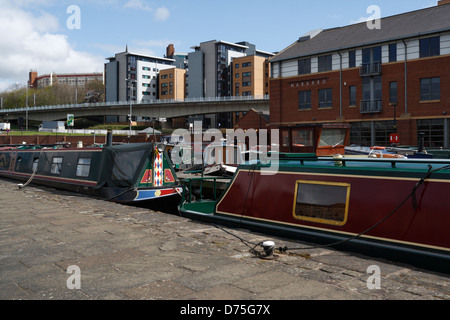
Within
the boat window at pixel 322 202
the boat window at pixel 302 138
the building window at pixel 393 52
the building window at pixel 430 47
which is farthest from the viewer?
the building window at pixel 393 52

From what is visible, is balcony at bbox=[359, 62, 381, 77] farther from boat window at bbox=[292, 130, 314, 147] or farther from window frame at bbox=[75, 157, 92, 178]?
window frame at bbox=[75, 157, 92, 178]

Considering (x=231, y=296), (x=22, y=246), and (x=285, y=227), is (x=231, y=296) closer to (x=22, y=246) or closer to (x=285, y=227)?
(x=285, y=227)

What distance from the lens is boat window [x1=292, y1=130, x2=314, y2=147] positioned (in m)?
12.4

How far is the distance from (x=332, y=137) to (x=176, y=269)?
28.4ft

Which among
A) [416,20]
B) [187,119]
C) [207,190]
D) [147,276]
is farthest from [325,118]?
[187,119]

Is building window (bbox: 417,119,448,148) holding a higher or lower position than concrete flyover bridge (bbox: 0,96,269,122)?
lower

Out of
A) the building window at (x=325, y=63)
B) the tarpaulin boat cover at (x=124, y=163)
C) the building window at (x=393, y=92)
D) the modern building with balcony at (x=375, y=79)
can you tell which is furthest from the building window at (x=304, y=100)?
the tarpaulin boat cover at (x=124, y=163)

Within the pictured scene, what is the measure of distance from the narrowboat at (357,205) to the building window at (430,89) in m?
29.5

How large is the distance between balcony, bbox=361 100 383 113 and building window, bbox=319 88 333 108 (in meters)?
3.31

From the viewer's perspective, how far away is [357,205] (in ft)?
21.1

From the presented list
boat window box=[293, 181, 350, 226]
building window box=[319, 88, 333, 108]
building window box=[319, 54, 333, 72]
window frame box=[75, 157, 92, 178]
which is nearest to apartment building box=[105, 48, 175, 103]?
building window box=[319, 54, 333, 72]

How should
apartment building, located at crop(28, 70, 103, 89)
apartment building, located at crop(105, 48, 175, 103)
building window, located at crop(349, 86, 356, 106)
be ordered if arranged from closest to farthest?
building window, located at crop(349, 86, 356, 106), apartment building, located at crop(105, 48, 175, 103), apartment building, located at crop(28, 70, 103, 89)

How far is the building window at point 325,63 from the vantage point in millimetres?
38125

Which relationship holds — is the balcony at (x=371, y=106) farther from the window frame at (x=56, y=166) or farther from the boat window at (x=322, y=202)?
the boat window at (x=322, y=202)
